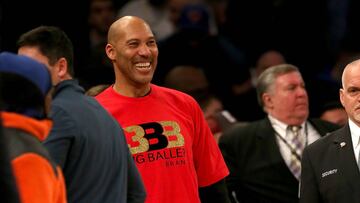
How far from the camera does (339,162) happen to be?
581 centimetres

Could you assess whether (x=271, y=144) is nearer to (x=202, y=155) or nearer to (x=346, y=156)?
(x=346, y=156)

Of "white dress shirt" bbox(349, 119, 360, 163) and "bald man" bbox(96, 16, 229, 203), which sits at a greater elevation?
"bald man" bbox(96, 16, 229, 203)

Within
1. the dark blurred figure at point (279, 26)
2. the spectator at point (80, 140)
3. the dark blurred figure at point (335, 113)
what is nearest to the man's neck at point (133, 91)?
the spectator at point (80, 140)

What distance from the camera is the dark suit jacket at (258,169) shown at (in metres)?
6.75

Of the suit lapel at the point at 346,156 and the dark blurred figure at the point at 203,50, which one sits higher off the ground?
the dark blurred figure at the point at 203,50

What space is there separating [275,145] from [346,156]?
108cm

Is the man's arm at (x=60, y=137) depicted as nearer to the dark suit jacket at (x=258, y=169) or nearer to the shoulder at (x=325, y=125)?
the dark suit jacket at (x=258, y=169)

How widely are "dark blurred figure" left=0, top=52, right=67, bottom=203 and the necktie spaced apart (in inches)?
133

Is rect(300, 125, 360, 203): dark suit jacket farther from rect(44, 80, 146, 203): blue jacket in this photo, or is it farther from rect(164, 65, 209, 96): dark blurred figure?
rect(164, 65, 209, 96): dark blurred figure

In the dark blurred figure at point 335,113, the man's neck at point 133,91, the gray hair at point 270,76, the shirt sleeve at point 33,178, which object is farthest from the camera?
the dark blurred figure at point 335,113

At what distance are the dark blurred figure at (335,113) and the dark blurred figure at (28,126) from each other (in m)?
4.34

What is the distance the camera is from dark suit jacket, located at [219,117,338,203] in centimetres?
675

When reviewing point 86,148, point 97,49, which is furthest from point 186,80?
point 86,148

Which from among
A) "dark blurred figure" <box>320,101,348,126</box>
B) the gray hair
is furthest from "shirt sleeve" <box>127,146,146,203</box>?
"dark blurred figure" <box>320,101,348,126</box>
